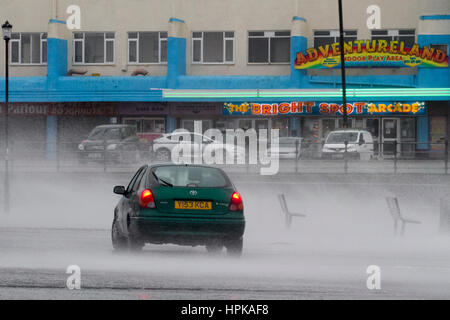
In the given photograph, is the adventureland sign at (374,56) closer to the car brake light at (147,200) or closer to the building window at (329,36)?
the building window at (329,36)

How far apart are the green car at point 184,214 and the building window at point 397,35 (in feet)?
118

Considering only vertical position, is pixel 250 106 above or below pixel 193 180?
above

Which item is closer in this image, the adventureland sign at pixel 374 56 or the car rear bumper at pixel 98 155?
the car rear bumper at pixel 98 155

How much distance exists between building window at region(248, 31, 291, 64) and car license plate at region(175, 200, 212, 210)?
36.3 m

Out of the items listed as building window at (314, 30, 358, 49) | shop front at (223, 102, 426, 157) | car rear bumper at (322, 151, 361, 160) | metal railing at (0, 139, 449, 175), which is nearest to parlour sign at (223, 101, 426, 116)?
shop front at (223, 102, 426, 157)

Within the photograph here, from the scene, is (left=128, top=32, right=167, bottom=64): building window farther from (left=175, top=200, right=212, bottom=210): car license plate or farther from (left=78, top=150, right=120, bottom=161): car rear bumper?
(left=175, top=200, right=212, bottom=210): car license plate

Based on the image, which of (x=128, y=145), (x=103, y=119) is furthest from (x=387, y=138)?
(x=128, y=145)

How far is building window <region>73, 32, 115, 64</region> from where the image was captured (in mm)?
49656

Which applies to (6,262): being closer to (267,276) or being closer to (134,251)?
(134,251)

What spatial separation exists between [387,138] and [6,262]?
37.5 meters

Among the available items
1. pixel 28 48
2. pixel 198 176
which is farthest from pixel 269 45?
pixel 198 176

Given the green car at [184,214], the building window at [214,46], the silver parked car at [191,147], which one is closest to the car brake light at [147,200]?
the green car at [184,214]

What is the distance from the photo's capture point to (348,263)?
12977 mm

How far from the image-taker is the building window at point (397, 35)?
47.1 m
